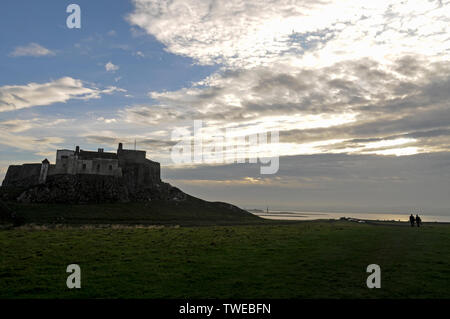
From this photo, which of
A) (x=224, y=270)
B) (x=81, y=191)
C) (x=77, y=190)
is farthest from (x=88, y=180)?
(x=224, y=270)

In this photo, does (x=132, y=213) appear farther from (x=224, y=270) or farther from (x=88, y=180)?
(x=224, y=270)

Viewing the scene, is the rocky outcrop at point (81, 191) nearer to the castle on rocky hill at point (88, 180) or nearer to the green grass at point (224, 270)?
the castle on rocky hill at point (88, 180)

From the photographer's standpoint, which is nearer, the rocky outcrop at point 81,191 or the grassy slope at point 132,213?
the grassy slope at point 132,213

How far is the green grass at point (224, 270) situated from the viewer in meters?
14.0

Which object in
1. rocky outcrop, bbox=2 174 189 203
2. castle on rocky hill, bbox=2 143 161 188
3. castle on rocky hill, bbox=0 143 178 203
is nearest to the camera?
rocky outcrop, bbox=2 174 189 203

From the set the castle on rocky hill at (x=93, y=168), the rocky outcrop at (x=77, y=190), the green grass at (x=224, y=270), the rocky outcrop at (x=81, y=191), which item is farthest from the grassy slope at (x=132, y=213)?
the green grass at (x=224, y=270)

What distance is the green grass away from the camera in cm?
1398

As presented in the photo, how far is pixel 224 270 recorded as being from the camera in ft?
59.4

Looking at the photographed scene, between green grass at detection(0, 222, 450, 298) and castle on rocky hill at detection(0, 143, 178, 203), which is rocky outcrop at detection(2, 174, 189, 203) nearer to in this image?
castle on rocky hill at detection(0, 143, 178, 203)

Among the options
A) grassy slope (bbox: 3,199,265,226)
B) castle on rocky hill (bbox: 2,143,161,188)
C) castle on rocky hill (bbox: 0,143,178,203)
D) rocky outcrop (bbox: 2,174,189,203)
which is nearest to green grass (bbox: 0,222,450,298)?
grassy slope (bbox: 3,199,265,226)

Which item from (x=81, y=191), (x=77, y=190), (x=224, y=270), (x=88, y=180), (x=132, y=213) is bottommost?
(x=132, y=213)

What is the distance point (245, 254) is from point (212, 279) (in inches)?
300

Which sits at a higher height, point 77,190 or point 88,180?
point 88,180

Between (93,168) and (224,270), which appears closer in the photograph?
(224,270)
